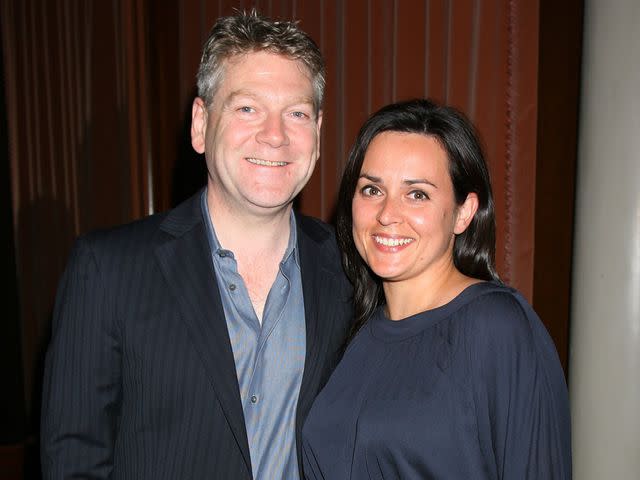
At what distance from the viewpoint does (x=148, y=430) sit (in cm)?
153

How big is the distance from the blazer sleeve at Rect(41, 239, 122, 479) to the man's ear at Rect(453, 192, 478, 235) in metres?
0.87

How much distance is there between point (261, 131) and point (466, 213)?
56 centimetres

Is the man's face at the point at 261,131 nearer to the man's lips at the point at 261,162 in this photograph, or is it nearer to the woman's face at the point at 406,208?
the man's lips at the point at 261,162

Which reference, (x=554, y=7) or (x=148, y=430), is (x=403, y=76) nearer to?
(x=554, y=7)

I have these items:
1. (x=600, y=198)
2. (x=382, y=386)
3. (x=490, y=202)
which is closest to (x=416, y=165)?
(x=490, y=202)

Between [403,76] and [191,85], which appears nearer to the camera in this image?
[403,76]

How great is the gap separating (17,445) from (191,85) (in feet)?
8.33

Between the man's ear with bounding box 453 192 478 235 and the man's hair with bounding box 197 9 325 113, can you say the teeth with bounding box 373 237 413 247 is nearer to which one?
the man's ear with bounding box 453 192 478 235

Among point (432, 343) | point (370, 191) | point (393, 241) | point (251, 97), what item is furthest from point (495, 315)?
point (251, 97)

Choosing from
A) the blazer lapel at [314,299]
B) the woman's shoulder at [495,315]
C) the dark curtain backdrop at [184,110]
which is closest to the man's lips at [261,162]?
the blazer lapel at [314,299]

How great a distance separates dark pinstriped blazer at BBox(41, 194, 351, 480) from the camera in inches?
59.6

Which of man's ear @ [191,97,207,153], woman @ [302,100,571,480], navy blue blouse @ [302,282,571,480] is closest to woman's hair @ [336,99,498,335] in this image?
woman @ [302,100,571,480]

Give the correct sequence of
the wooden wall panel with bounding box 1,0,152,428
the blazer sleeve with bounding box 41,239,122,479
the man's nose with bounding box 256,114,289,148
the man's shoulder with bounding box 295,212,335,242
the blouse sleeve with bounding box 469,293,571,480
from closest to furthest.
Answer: the blouse sleeve with bounding box 469,293,571,480 < the blazer sleeve with bounding box 41,239,122,479 < the man's nose with bounding box 256,114,289,148 < the man's shoulder with bounding box 295,212,335,242 < the wooden wall panel with bounding box 1,0,152,428

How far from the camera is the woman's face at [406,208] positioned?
159 cm
